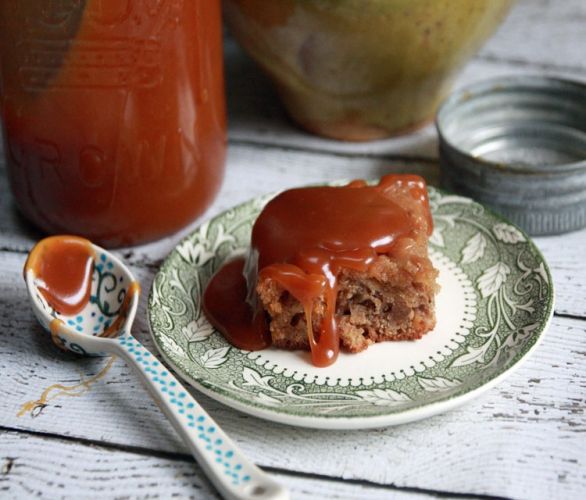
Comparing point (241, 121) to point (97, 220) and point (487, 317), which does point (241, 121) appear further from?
point (487, 317)

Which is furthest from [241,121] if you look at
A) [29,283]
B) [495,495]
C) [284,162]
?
[495,495]

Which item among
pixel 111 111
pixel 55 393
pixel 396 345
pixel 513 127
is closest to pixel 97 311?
pixel 55 393

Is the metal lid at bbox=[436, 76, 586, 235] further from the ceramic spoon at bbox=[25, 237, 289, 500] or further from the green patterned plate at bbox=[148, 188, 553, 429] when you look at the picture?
the ceramic spoon at bbox=[25, 237, 289, 500]

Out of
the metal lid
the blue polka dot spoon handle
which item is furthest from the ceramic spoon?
the metal lid

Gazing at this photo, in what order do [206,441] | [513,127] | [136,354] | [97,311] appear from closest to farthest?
[206,441] → [136,354] → [97,311] → [513,127]

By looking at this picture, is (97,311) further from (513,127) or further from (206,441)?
(513,127)

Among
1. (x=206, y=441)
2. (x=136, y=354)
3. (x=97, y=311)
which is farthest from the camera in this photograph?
(x=97, y=311)

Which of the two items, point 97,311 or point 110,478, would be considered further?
point 97,311

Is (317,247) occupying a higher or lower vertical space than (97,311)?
higher
